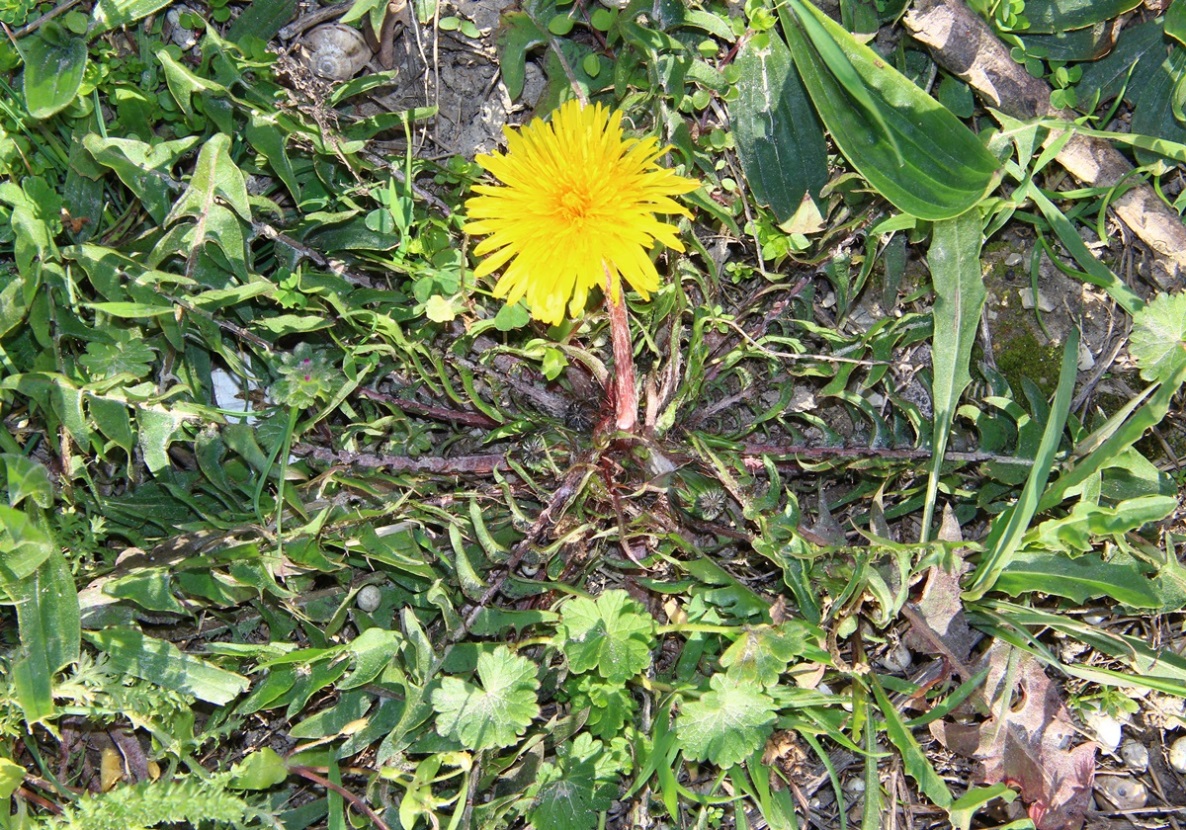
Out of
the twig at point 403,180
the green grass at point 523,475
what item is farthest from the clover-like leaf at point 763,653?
the twig at point 403,180

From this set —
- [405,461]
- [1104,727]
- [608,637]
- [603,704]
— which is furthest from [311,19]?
[1104,727]

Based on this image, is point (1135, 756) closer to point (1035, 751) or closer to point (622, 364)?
point (1035, 751)

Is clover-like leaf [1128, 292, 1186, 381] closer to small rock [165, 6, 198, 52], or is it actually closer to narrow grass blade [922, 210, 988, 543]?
narrow grass blade [922, 210, 988, 543]

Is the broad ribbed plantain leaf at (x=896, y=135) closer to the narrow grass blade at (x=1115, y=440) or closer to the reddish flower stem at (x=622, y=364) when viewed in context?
the narrow grass blade at (x=1115, y=440)

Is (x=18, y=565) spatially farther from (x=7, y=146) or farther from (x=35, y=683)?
(x=7, y=146)

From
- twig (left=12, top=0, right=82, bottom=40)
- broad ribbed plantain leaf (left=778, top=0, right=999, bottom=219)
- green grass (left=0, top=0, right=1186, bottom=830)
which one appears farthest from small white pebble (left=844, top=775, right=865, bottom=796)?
twig (left=12, top=0, right=82, bottom=40)

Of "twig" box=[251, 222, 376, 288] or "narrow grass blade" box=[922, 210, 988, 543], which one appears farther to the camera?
"twig" box=[251, 222, 376, 288]

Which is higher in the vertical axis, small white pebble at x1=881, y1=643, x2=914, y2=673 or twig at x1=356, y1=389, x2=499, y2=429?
twig at x1=356, y1=389, x2=499, y2=429
